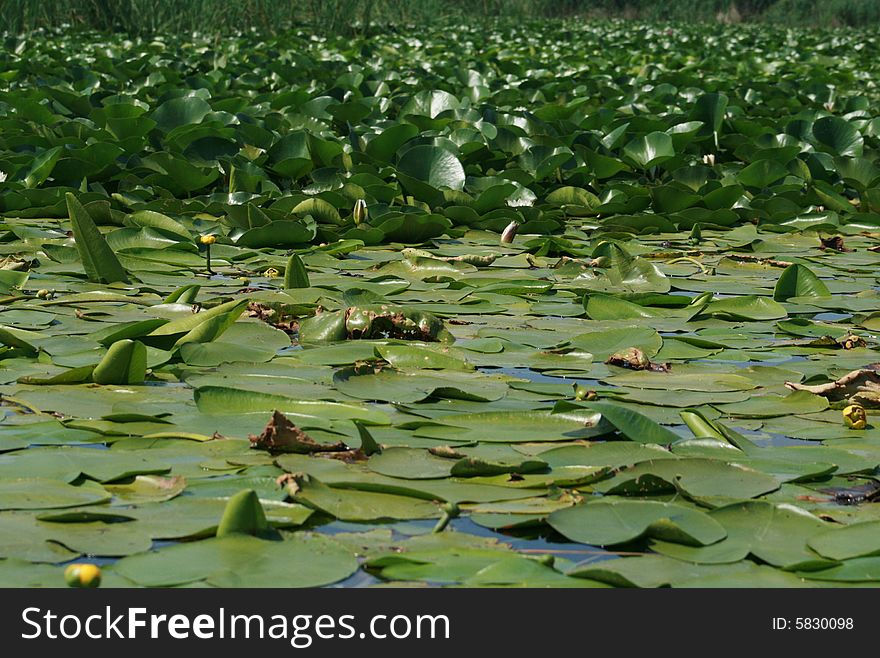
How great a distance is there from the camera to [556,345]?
7.77 feet

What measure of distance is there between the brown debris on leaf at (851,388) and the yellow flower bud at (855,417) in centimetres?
11

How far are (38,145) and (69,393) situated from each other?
269 cm

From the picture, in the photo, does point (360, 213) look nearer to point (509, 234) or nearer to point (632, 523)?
point (509, 234)

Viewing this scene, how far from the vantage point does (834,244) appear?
3.61 meters

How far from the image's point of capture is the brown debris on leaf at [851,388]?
1.98 metres

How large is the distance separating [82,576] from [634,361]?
1.24 metres

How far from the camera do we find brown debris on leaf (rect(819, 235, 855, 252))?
3592mm

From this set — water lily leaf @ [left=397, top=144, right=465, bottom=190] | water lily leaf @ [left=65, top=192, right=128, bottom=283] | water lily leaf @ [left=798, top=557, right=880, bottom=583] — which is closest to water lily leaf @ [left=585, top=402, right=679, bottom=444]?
water lily leaf @ [left=798, top=557, right=880, bottom=583]

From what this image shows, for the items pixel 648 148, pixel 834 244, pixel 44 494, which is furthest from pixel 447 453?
pixel 648 148

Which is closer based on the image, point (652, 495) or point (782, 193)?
point (652, 495)

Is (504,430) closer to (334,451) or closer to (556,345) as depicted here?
(334,451)

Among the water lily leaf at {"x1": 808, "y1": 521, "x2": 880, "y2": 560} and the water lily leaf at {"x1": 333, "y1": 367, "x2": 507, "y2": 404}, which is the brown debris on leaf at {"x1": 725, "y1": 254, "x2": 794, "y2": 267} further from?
the water lily leaf at {"x1": 808, "y1": 521, "x2": 880, "y2": 560}

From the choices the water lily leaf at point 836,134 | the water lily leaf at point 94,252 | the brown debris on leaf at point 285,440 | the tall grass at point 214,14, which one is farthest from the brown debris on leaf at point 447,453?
the tall grass at point 214,14
